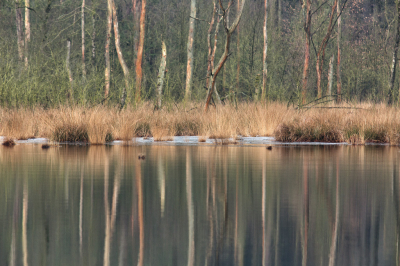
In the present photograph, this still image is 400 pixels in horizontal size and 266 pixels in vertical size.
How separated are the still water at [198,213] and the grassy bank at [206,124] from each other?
17.1ft

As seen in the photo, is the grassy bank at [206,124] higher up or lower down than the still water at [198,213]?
higher up

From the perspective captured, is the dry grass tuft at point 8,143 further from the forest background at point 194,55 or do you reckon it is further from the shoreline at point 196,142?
the forest background at point 194,55

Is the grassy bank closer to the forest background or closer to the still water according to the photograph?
the forest background

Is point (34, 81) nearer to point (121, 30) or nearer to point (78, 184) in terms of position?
point (78, 184)

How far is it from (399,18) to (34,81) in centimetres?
1355

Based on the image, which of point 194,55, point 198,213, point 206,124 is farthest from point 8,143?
point 194,55

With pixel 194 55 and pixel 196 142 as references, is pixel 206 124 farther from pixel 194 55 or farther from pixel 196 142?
pixel 194 55

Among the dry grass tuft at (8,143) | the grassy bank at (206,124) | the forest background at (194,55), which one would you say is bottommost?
the dry grass tuft at (8,143)

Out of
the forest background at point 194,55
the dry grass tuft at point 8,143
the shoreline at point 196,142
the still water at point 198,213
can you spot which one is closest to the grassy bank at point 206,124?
the shoreline at point 196,142

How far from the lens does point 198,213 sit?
5.46m

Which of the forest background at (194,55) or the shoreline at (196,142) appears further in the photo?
the forest background at (194,55)

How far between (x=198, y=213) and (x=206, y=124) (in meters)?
11.6

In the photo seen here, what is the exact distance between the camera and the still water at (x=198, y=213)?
13.1 feet

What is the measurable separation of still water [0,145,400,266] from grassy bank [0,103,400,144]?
5209mm
